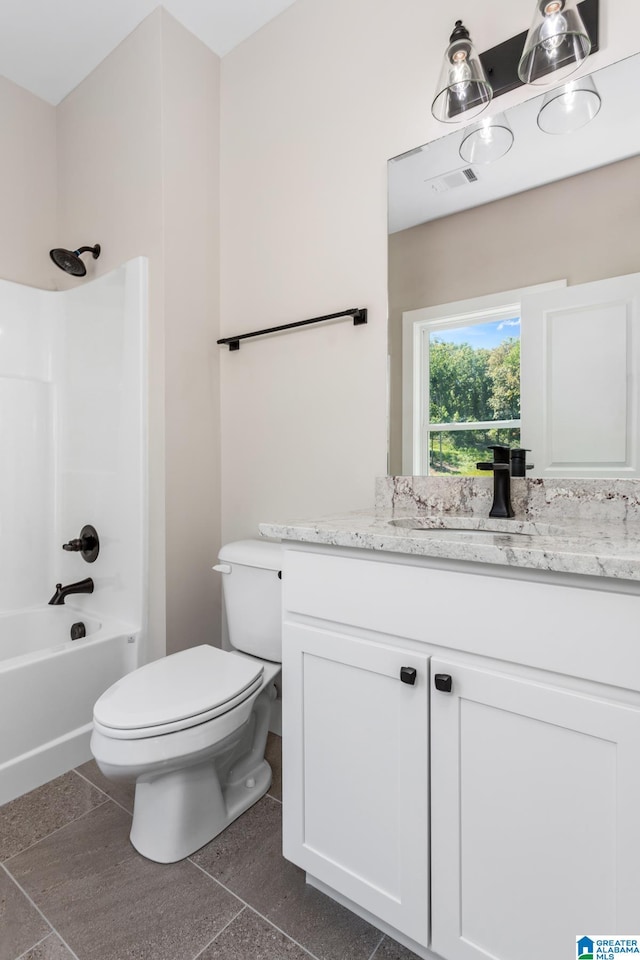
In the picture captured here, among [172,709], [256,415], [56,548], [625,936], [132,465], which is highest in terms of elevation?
[256,415]

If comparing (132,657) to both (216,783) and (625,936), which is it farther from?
(625,936)

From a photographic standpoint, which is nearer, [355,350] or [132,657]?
[355,350]

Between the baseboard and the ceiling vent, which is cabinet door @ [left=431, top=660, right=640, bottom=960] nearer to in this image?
the baseboard

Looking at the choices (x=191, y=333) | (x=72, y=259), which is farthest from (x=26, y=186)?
(x=191, y=333)

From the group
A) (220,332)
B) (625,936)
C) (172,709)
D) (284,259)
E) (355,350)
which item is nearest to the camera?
(625,936)

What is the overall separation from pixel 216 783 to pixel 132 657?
2.20 ft

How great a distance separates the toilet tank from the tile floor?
0.49 meters

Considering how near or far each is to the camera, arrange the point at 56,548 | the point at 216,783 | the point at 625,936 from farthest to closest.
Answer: the point at 56,548
the point at 216,783
the point at 625,936

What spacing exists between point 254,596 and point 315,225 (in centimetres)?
133

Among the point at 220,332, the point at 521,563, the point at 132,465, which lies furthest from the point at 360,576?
the point at 220,332

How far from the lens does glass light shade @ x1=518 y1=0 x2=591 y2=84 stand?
3.97ft

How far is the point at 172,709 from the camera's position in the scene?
50.3 inches

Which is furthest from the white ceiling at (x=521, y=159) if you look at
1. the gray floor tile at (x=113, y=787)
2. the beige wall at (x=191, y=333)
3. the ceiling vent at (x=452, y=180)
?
the gray floor tile at (x=113, y=787)

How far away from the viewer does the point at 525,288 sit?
1.40 m
